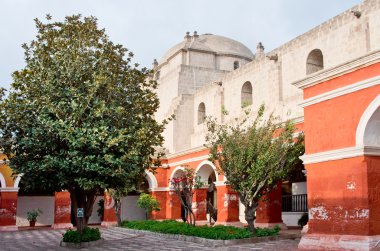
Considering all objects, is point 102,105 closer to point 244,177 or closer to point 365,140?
point 244,177

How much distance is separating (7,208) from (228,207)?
33.1 feet

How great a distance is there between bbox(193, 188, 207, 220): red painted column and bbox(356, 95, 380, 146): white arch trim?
1195 cm

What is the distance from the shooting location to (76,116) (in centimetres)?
1099

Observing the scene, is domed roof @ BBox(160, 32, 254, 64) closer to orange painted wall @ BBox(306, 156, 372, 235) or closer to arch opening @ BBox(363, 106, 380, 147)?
orange painted wall @ BBox(306, 156, 372, 235)

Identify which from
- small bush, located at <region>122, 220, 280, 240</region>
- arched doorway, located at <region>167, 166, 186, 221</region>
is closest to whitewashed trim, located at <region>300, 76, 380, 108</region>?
small bush, located at <region>122, 220, 280, 240</region>

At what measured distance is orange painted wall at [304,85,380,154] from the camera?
986cm

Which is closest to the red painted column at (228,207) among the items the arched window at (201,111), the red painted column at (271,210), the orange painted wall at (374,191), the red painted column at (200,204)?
the red painted column at (271,210)

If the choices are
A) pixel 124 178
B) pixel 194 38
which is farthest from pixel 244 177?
pixel 194 38

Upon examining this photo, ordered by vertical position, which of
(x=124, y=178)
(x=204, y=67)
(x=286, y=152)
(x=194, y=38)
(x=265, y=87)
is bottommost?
(x=124, y=178)

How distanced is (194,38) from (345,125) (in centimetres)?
1991

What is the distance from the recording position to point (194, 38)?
29.0m

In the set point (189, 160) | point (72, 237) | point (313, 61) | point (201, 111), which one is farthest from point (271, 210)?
point (201, 111)

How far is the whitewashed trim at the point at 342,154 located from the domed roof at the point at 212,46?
1808cm

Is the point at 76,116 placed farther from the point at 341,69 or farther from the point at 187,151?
the point at 187,151
